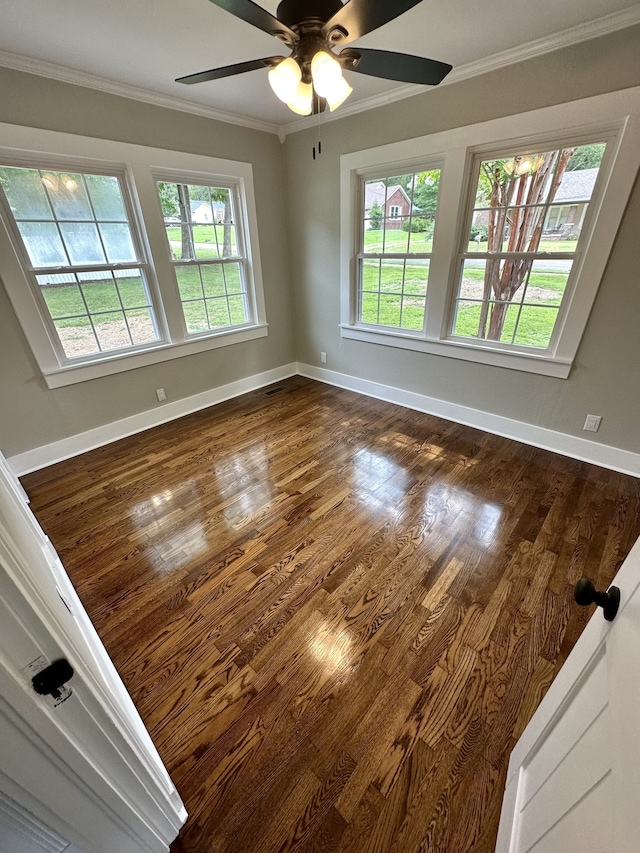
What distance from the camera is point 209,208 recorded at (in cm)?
319

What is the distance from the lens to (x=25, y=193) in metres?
2.27

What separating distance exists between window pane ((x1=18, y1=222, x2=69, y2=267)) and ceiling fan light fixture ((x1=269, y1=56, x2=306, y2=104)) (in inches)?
78.7

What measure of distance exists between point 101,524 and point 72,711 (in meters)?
1.79

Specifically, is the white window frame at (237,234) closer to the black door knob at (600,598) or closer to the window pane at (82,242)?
the window pane at (82,242)

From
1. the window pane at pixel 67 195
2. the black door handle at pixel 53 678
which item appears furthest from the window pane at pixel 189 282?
the black door handle at pixel 53 678

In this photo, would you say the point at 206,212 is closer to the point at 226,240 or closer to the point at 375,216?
the point at 226,240

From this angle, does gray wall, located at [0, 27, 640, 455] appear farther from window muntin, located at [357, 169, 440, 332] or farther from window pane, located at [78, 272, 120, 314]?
window pane, located at [78, 272, 120, 314]

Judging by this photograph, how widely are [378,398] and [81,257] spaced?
2.83 metres

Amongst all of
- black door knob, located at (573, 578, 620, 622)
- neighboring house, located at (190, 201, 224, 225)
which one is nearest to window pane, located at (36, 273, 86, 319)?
neighboring house, located at (190, 201, 224, 225)

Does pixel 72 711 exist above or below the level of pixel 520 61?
below

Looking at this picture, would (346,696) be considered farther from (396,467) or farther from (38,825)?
(396,467)

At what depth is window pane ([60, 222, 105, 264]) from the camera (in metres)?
2.48

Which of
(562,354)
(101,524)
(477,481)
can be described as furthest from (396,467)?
(101,524)

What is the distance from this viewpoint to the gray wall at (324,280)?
2.09 metres
